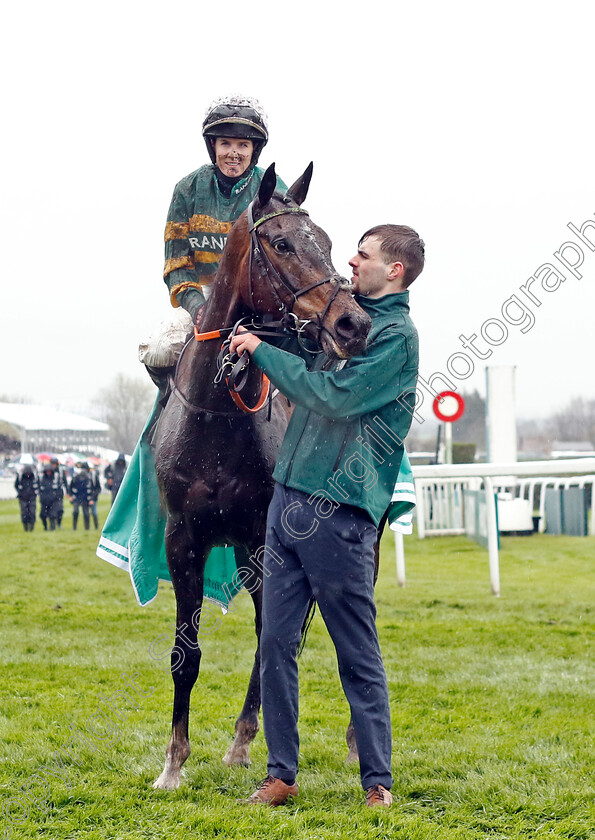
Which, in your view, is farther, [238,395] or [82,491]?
[82,491]

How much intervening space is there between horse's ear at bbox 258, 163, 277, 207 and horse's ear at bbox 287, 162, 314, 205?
0.09 m

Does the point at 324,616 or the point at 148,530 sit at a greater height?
the point at 148,530

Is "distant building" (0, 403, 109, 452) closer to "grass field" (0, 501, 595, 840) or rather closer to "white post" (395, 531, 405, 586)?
"grass field" (0, 501, 595, 840)

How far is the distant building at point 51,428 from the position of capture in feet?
99.3

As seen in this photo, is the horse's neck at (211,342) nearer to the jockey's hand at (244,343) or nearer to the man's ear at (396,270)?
the jockey's hand at (244,343)

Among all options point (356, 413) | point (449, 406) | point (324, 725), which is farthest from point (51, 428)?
point (356, 413)

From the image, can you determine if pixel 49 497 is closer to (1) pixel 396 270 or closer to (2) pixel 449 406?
(2) pixel 449 406

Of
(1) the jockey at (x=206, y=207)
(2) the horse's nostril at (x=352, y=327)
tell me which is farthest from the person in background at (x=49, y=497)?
(2) the horse's nostril at (x=352, y=327)

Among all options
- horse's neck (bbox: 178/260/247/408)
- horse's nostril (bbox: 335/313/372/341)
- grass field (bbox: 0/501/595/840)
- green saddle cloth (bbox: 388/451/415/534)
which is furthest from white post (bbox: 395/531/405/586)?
horse's nostril (bbox: 335/313/372/341)

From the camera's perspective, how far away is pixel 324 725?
4.05m

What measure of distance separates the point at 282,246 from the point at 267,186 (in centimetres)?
23

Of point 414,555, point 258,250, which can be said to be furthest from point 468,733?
point 414,555

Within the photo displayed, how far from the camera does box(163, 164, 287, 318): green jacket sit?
350cm

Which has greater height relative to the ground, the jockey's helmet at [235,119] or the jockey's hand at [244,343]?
the jockey's helmet at [235,119]
